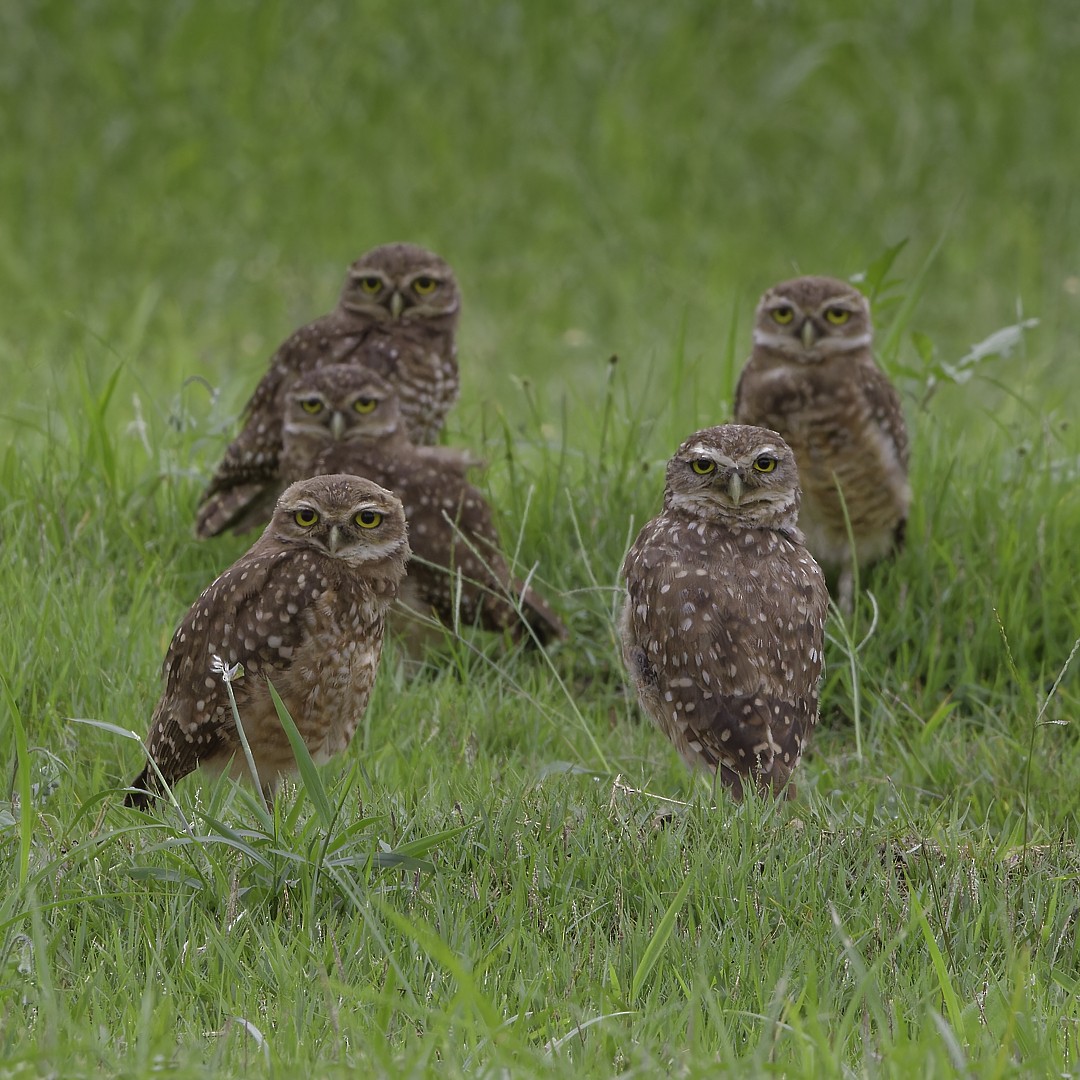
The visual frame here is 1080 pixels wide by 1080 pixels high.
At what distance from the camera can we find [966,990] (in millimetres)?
3395

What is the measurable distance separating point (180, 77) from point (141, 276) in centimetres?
151

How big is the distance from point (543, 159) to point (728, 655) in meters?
6.31

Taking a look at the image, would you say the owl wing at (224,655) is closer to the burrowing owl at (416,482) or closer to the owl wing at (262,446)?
the burrowing owl at (416,482)

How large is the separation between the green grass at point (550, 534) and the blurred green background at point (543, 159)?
30 millimetres

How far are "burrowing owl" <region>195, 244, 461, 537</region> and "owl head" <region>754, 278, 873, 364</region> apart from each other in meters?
1.28

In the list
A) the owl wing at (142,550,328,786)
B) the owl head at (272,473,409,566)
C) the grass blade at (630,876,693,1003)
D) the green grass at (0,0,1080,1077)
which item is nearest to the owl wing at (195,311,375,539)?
the green grass at (0,0,1080,1077)

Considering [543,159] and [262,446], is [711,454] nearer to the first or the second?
[262,446]

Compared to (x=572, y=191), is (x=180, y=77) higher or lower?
higher

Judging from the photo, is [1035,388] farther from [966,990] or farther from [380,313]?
[966,990]

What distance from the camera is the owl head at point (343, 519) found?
435 centimetres

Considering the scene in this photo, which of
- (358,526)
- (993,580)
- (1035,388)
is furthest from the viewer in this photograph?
(1035,388)

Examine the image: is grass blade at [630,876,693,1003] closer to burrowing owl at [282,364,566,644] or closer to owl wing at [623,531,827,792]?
owl wing at [623,531,827,792]

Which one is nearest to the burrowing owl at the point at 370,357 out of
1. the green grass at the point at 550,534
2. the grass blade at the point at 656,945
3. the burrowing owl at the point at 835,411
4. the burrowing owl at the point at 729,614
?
the green grass at the point at 550,534

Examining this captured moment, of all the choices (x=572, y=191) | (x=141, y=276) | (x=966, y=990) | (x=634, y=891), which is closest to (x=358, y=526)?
(x=634, y=891)
